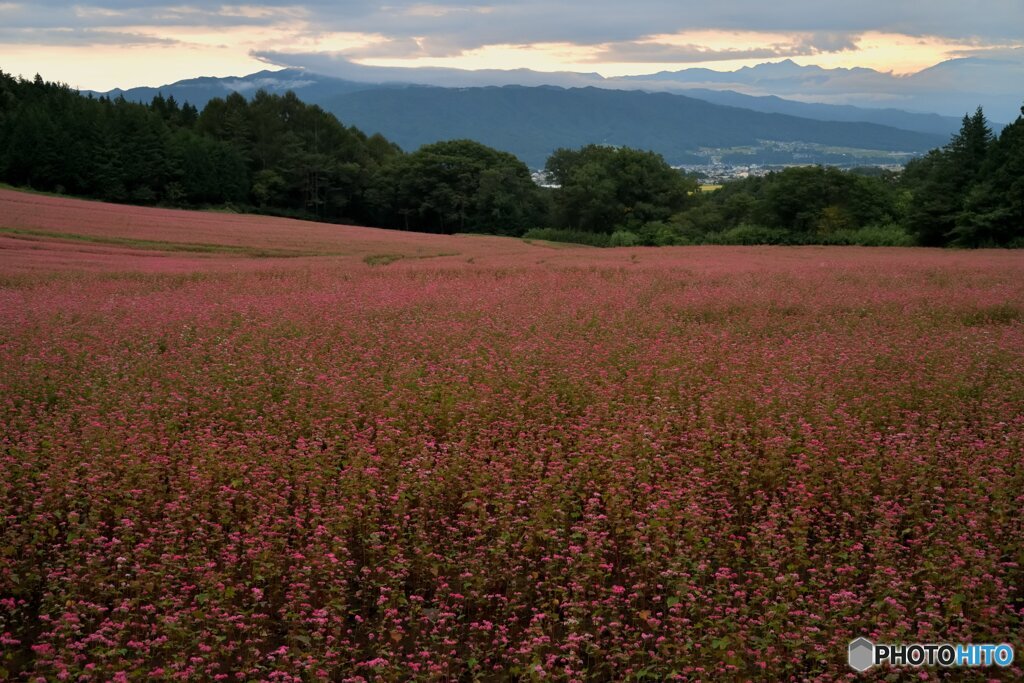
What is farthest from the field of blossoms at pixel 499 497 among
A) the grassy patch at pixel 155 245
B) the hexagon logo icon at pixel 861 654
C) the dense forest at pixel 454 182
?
the dense forest at pixel 454 182

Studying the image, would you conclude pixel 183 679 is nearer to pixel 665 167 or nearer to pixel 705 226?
pixel 705 226

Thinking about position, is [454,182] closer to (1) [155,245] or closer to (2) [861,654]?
(1) [155,245]

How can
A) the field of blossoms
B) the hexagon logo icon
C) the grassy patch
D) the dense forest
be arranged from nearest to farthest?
the hexagon logo icon < the field of blossoms < the grassy patch < the dense forest

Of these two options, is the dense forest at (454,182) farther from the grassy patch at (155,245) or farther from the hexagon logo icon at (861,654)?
the hexagon logo icon at (861,654)

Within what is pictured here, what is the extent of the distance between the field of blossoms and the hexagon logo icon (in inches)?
3.2

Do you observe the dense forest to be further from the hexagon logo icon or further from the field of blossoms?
the hexagon logo icon

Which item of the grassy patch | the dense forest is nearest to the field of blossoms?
the grassy patch

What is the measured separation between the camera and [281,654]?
5.53 meters

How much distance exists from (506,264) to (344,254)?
32.7ft

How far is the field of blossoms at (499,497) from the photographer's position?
569 cm

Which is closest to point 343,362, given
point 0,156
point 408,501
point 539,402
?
point 539,402

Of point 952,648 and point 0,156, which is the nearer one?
point 952,648

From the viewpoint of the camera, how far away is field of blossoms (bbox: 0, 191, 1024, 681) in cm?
569

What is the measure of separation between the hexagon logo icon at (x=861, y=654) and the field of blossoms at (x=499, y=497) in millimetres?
81
